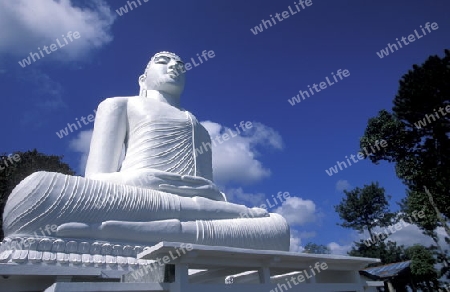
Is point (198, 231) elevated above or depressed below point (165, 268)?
above

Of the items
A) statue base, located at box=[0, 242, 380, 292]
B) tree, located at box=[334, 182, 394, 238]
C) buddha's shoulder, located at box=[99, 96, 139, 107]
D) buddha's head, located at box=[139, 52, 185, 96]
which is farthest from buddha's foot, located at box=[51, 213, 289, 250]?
tree, located at box=[334, 182, 394, 238]

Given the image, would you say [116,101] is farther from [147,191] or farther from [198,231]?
[198,231]

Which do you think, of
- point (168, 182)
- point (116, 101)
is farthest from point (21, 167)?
point (168, 182)

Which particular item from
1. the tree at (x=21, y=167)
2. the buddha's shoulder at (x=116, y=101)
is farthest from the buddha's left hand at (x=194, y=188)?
the tree at (x=21, y=167)

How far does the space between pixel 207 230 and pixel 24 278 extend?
8.64 ft

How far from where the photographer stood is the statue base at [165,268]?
352 cm

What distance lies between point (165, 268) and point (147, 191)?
2100 millimetres

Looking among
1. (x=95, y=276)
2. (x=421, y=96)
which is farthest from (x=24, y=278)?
(x=421, y=96)

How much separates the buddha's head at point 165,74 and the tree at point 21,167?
6.33 metres

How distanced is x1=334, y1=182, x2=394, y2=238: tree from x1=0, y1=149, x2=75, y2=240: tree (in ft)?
59.6

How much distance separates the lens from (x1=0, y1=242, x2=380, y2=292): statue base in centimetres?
352

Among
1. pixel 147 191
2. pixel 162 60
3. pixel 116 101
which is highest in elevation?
pixel 162 60

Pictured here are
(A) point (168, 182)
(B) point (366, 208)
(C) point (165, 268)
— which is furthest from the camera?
(B) point (366, 208)

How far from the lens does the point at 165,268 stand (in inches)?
154
